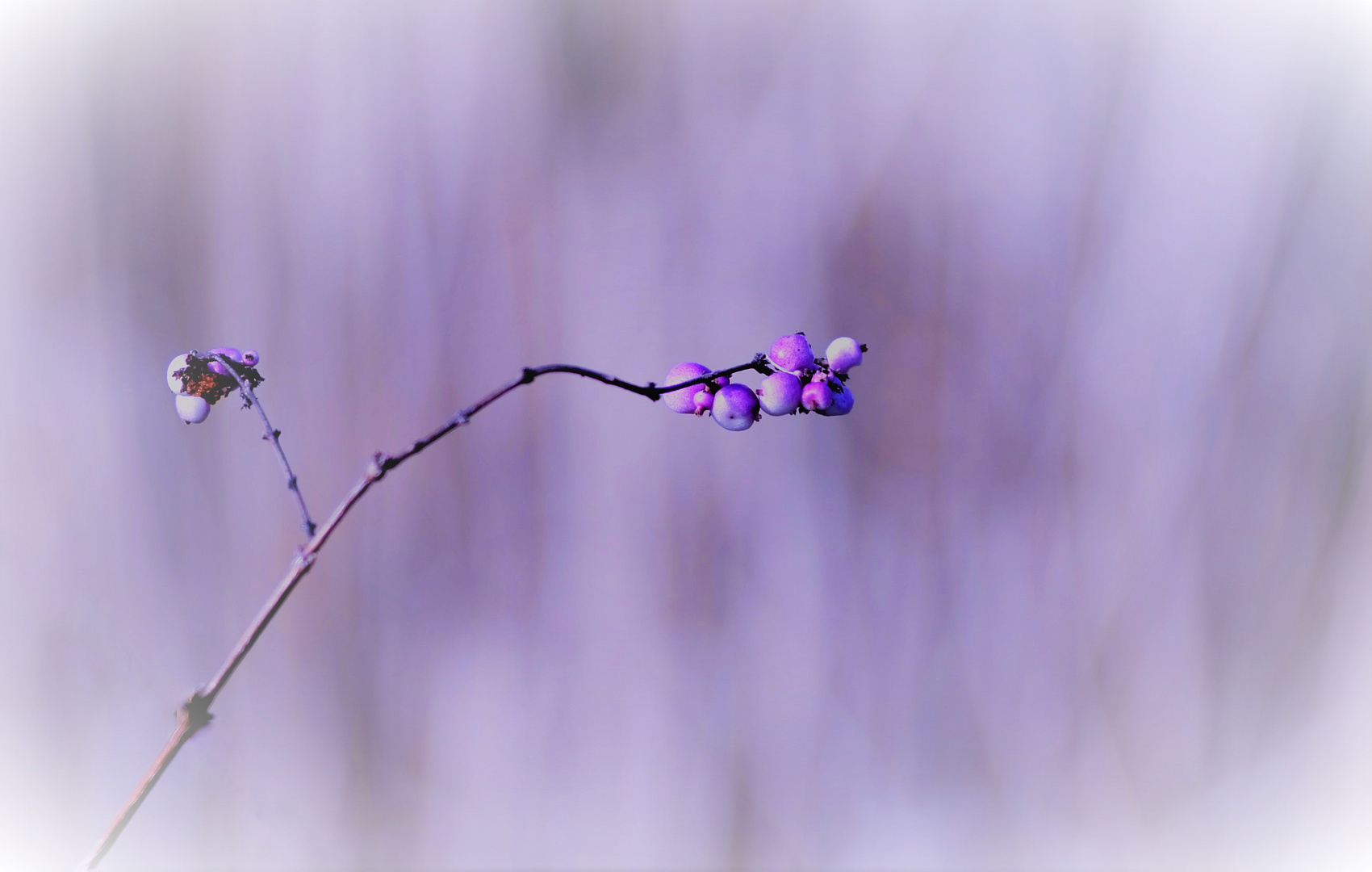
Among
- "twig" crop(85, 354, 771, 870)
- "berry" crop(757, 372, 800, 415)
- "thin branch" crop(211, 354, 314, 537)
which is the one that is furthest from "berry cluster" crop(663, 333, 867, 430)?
"thin branch" crop(211, 354, 314, 537)

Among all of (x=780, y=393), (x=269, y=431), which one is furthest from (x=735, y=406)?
(x=269, y=431)

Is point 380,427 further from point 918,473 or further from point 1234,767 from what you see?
point 1234,767

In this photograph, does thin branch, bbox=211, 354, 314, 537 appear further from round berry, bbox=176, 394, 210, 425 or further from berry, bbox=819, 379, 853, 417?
berry, bbox=819, 379, 853, 417

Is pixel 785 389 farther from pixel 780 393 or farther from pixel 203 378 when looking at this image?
pixel 203 378

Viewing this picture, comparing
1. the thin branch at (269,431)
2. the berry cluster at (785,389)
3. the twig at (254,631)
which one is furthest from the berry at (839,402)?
the thin branch at (269,431)

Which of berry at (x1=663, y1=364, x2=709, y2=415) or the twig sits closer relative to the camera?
the twig
